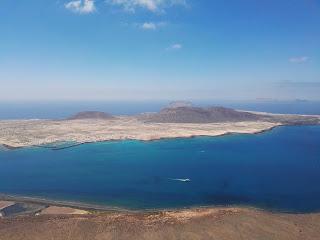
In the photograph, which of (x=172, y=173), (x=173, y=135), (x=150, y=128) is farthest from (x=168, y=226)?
(x=150, y=128)

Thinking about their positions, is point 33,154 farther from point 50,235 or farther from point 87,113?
point 87,113

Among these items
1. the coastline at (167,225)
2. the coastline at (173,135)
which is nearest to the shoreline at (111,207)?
the coastline at (167,225)

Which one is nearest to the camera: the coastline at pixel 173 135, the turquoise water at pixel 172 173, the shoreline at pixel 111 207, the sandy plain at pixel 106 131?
the shoreline at pixel 111 207

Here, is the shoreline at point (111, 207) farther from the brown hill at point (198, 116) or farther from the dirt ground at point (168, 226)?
the brown hill at point (198, 116)

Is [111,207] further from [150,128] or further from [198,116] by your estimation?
[198,116]

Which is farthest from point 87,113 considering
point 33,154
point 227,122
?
point 33,154

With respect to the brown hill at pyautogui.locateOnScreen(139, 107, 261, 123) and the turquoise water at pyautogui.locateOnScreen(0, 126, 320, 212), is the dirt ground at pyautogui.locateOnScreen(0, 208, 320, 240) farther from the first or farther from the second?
the brown hill at pyautogui.locateOnScreen(139, 107, 261, 123)

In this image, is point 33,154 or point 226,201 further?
point 33,154
